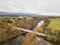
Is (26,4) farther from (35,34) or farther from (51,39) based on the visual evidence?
(51,39)

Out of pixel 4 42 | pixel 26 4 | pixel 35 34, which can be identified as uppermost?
pixel 26 4

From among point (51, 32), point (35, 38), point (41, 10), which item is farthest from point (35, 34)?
point (41, 10)

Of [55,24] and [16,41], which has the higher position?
[55,24]

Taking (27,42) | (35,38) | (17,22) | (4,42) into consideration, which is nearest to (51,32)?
(35,38)

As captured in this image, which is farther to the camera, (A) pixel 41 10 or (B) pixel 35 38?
(A) pixel 41 10

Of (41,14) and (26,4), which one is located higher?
(26,4)

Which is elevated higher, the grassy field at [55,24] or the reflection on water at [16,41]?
the grassy field at [55,24]

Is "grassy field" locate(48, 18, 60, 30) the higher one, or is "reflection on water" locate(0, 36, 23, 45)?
"grassy field" locate(48, 18, 60, 30)

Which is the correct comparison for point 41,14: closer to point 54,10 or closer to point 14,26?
point 54,10

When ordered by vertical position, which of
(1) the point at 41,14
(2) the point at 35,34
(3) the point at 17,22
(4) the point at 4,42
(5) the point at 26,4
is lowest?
(4) the point at 4,42
